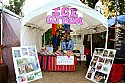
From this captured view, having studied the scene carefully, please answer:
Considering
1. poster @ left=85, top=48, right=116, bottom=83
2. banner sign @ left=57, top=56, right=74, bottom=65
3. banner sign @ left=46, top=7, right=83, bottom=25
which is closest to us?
poster @ left=85, top=48, right=116, bottom=83

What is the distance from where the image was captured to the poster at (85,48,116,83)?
22.4 feet

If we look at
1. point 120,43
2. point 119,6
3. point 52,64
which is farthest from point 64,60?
point 119,6

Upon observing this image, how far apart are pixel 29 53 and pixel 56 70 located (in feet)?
7.17

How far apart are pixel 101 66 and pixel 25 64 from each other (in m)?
2.36

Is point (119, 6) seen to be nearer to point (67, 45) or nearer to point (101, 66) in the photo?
point (67, 45)

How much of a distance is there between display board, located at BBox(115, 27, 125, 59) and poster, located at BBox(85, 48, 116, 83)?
0.88 meters

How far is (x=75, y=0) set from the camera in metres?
7.93

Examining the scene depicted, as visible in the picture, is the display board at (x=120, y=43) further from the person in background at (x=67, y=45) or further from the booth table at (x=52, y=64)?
the person in background at (x=67, y=45)

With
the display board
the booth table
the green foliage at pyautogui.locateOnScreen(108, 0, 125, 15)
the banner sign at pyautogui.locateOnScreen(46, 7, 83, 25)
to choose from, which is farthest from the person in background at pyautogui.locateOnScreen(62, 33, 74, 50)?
the green foliage at pyautogui.locateOnScreen(108, 0, 125, 15)

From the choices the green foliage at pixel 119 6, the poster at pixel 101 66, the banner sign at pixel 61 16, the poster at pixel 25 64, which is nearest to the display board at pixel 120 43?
the poster at pixel 101 66

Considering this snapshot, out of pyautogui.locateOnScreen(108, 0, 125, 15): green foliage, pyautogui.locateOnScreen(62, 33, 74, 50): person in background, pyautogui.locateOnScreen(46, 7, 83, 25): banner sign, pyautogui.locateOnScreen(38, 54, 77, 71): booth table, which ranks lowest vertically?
pyautogui.locateOnScreen(38, 54, 77, 71): booth table

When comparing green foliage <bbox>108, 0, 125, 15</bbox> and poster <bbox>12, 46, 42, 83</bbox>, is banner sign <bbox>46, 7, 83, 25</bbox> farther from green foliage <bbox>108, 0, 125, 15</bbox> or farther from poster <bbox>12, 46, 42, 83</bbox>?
green foliage <bbox>108, 0, 125, 15</bbox>

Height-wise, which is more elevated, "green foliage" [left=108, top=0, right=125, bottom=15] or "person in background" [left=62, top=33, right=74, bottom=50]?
"green foliage" [left=108, top=0, right=125, bottom=15]

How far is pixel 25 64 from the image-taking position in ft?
22.6
